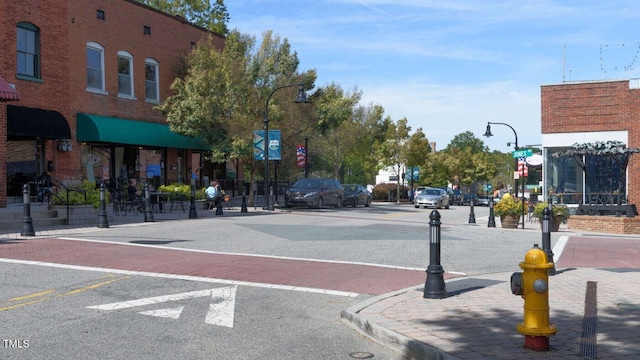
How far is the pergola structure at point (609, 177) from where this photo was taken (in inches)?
878

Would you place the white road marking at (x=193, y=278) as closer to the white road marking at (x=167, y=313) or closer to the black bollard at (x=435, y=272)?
the black bollard at (x=435, y=272)

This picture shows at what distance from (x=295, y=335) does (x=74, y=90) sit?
72.6 feet

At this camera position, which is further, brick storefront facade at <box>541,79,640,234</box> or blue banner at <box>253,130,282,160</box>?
brick storefront facade at <box>541,79,640,234</box>

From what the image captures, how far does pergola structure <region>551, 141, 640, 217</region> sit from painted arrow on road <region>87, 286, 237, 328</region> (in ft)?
58.7

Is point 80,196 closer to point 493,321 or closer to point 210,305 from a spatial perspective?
point 210,305

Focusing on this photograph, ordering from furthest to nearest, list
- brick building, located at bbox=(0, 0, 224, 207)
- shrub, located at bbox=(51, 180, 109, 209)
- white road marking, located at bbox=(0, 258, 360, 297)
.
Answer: brick building, located at bbox=(0, 0, 224, 207) → shrub, located at bbox=(51, 180, 109, 209) → white road marking, located at bbox=(0, 258, 360, 297)

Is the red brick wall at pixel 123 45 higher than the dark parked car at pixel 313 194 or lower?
higher

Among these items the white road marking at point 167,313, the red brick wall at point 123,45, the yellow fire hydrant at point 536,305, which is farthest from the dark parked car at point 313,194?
the yellow fire hydrant at point 536,305

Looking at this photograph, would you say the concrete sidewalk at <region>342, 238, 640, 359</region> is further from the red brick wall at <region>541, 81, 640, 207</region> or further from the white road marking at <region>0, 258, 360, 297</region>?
the red brick wall at <region>541, 81, 640, 207</region>

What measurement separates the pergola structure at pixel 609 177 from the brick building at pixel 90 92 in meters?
18.6

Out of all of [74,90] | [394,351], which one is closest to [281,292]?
[394,351]

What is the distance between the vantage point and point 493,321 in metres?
6.52

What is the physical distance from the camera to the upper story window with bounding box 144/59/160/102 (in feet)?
99.0

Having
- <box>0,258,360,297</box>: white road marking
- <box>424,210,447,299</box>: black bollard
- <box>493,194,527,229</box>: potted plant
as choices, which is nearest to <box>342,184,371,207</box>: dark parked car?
<box>493,194,527,229</box>: potted plant
